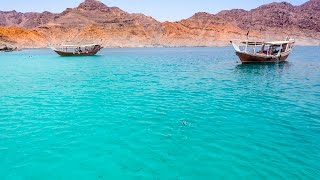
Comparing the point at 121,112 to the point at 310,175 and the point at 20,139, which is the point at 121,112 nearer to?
the point at 20,139

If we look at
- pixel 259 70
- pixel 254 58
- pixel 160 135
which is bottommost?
pixel 160 135

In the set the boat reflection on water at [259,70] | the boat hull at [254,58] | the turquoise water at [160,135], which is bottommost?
the turquoise water at [160,135]

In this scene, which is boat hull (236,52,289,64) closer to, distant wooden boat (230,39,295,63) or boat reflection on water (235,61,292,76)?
distant wooden boat (230,39,295,63)

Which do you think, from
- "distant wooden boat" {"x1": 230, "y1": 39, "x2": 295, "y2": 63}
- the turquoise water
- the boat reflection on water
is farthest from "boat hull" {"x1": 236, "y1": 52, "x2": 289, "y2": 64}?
the turquoise water

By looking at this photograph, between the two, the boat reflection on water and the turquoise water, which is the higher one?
the boat reflection on water

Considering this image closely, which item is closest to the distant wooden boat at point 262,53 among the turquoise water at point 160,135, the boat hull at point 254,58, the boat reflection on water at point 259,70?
the boat hull at point 254,58

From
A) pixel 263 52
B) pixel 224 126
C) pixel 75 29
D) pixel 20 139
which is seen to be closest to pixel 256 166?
pixel 224 126

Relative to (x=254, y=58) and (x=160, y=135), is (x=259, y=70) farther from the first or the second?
(x=160, y=135)

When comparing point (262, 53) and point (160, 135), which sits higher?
point (262, 53)

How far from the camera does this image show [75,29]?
18238cm

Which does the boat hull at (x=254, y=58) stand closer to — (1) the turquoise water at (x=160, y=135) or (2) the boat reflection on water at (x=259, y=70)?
(2) the boat reflection on water at (x=259, y=70)

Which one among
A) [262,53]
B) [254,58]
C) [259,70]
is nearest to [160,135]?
[259,70]

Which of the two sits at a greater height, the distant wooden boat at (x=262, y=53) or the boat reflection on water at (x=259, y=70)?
the distant wooden boat at (x=262, y=53)

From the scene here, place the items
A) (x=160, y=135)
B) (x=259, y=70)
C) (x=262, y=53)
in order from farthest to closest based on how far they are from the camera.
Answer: (x=262, y=53)
(x=259, y=70)
(x=160, y=135)
